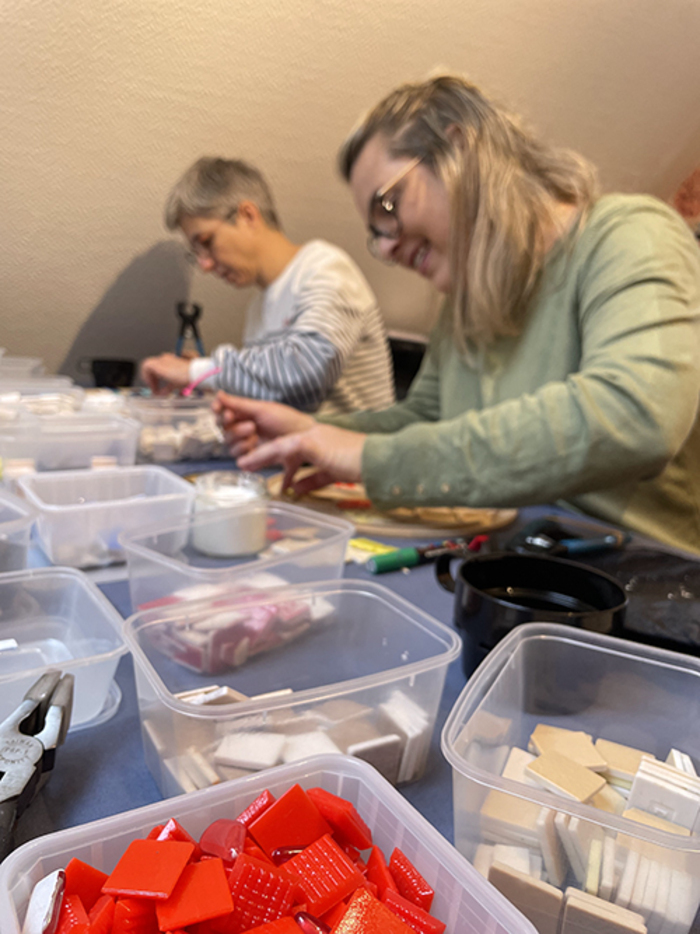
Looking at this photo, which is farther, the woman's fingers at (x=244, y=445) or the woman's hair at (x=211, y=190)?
the woman's hair at (x=211, y=190)

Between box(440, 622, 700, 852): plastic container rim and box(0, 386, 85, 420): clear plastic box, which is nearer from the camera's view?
box(440, 622, 700, 852): plastic container rim

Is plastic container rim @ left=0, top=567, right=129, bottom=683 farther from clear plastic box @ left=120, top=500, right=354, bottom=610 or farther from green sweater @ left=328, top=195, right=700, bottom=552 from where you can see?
green sweater @ left=328, top=195, right=700, bottom=552

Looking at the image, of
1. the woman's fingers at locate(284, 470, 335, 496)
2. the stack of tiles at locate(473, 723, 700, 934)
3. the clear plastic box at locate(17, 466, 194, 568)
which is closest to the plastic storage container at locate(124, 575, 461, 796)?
the stack of tiles at locate(473, 723, 700, 934)

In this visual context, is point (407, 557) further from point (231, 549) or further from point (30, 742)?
point (30, 742)

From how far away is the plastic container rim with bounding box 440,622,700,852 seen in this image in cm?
30

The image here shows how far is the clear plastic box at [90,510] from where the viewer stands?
2.42ft

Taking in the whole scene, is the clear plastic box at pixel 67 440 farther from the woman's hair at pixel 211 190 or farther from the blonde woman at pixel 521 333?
the woman's hair at pixel 211 190

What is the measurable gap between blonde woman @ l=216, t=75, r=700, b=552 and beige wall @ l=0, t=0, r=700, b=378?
54 cm

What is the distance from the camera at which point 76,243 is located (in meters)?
1.62

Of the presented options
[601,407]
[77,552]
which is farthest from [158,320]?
[601,407]

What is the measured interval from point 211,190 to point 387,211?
2.23 ft

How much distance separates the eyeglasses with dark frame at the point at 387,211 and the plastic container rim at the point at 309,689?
0.75m

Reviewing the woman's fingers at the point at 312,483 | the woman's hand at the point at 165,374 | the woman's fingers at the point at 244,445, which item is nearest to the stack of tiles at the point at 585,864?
the woman's fingers at the point at 312,483

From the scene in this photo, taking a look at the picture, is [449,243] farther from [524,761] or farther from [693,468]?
[524,761]
